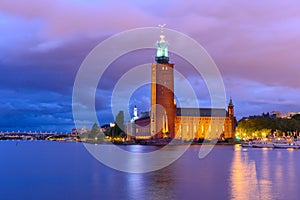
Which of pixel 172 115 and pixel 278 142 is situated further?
pixel 172 115

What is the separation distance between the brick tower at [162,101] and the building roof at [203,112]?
8.90 metres

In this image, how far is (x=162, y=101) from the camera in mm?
111125

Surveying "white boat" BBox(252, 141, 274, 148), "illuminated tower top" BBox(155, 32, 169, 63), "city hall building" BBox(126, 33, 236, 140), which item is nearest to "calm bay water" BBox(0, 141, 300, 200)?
"white boat" BBox(252, 141, 274, 148)

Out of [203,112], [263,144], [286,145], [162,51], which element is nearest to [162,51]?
[162,51]

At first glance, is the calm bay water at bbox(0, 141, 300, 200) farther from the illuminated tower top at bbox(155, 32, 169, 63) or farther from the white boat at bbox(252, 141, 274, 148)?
Result: the illuminated tower top at bbox(155, 32, 169, 63)

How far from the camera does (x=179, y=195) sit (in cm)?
2142

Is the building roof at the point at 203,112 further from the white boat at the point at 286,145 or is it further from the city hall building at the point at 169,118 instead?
the white boat at the point at 286,145

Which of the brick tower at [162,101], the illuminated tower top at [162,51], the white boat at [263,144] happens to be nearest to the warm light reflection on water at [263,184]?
the white boat at [263,144]

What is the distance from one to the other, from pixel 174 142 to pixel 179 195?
91364mm

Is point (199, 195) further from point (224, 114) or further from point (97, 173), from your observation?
point (224, 114)

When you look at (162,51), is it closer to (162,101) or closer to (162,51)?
(162,51)

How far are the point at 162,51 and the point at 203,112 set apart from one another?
71.4ft

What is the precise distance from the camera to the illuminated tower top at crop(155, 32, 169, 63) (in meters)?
118

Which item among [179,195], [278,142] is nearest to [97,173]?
[179,195]
